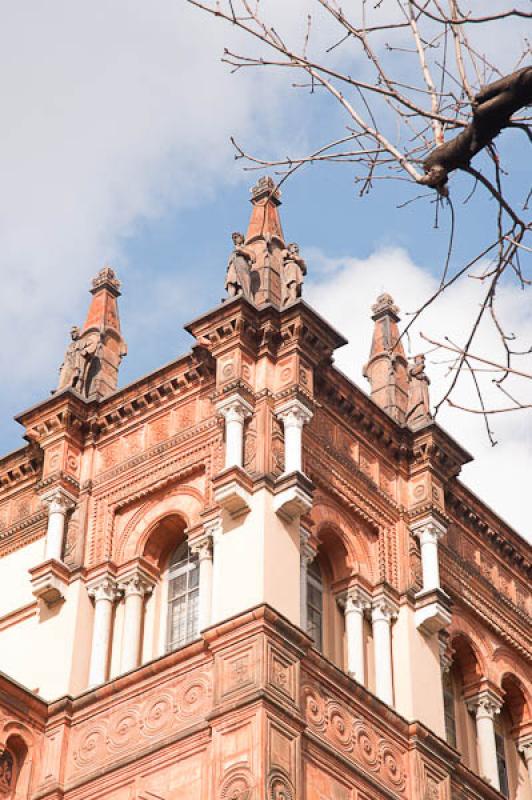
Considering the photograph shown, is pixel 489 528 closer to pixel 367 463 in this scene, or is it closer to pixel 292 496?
pixel 367 463

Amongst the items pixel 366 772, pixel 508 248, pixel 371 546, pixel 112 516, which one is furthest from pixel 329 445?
pixel 508 248

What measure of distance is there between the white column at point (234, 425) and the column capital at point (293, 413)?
1.34ft

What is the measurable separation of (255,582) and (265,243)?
232 inches

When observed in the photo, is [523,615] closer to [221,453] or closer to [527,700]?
[527,700]

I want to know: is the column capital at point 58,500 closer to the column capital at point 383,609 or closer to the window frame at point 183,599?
the window frame at point 183,599

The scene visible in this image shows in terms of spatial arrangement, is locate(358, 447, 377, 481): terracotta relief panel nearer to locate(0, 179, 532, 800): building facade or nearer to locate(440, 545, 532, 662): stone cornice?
locate(0, 179, 532, 800): building facade

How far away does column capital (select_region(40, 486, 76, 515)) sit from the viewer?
21703mm

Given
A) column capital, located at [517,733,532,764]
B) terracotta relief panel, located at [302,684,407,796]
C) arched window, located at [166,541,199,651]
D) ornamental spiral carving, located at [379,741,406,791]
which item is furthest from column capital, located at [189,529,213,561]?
column capital, located at [517,733,532,764]

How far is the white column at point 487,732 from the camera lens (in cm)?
2230

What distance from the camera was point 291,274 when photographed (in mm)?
22172

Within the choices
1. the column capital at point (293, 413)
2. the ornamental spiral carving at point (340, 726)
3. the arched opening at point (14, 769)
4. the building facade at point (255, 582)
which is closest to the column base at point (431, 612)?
the building facade at point (255, 582)

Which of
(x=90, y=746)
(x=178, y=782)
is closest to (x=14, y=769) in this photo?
(x=90, y=746)

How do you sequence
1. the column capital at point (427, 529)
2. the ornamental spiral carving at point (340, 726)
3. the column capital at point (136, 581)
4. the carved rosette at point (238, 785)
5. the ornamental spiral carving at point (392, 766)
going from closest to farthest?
the carved rosette at point (238, 785), the ornamental spiral carving at point (340, 726), the ornamental spiral carving at point (392, 766), the column capital at point (136, 581), the column capital at point (427, 529)

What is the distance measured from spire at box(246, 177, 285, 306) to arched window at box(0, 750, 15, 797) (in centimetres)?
677
